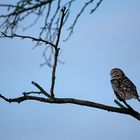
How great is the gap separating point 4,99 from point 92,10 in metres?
1.63

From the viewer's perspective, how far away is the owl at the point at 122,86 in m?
5.93

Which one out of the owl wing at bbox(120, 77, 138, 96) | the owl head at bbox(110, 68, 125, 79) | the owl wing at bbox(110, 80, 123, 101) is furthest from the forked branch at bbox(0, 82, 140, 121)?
the owl head at bbox(110, 68, 125, 79)

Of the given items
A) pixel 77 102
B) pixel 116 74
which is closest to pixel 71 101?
pixel 77 102

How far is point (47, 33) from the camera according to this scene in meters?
4.30

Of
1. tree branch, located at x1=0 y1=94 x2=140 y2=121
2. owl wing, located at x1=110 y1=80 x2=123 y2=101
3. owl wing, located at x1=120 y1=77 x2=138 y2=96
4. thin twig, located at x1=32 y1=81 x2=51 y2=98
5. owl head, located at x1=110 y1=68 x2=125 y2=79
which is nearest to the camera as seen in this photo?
tree branch, located at x1=0 y1=94 x2=140 y2=121

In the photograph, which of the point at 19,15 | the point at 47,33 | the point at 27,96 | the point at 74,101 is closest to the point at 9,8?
the point at 19,15

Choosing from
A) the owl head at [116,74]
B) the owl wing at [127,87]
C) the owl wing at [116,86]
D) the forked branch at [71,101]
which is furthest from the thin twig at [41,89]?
the owl head at [116,74]

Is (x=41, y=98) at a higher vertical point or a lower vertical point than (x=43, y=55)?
lower

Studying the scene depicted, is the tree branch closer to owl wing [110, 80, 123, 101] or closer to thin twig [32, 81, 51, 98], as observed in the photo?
thin twig [32, 81, 51, 98]

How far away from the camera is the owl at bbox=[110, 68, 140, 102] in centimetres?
593

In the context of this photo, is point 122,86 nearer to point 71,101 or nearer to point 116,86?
point 116,86

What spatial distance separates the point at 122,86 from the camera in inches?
238

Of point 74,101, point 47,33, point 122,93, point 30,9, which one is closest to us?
point 74,101

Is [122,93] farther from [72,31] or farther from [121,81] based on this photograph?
[72,31]
